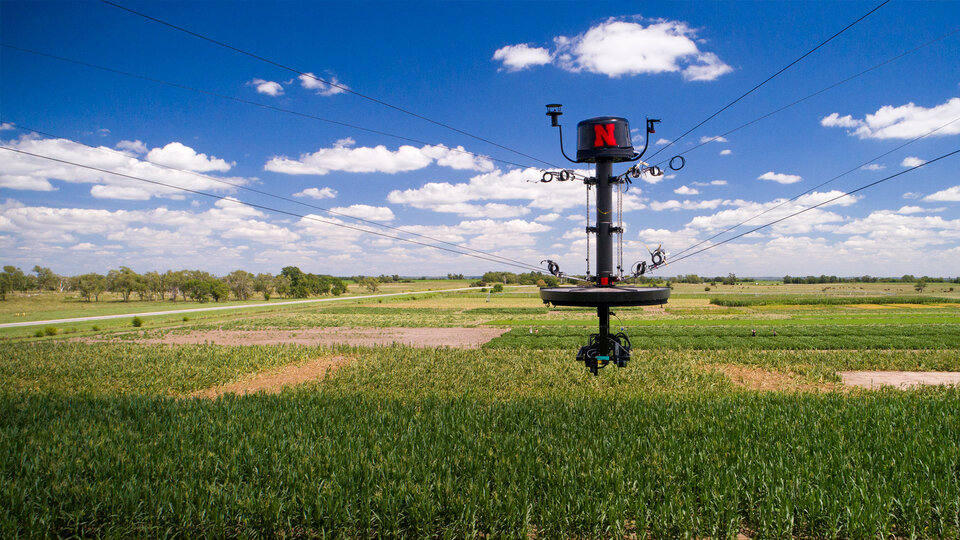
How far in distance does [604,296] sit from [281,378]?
2276 centimetres

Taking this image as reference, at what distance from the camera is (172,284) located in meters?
109

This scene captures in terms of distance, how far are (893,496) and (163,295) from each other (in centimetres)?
13448

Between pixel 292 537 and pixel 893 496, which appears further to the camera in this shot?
pixel 893 496

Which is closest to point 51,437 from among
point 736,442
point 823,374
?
point 736,442

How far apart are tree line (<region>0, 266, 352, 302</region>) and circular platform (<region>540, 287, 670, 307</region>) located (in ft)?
361

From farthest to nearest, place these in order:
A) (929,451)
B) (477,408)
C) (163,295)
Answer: (163,295), (477,408), (929,451)

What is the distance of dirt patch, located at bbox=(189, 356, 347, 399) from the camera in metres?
21.8

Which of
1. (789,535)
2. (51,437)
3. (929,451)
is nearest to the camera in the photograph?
(789,535)

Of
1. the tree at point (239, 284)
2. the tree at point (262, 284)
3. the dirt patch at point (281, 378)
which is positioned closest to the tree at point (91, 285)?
the tree at point (239, 284)

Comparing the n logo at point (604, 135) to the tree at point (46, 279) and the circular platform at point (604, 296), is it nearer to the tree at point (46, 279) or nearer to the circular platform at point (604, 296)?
the circular platform at point (604, 296)

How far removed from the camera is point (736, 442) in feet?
35.3

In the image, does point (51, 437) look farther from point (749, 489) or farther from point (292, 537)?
point (749, 489)

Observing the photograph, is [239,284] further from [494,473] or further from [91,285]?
[494,473]

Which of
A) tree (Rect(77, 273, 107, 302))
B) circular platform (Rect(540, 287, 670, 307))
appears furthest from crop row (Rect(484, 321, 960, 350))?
tree (Rect(77, 273, 107, 302))
